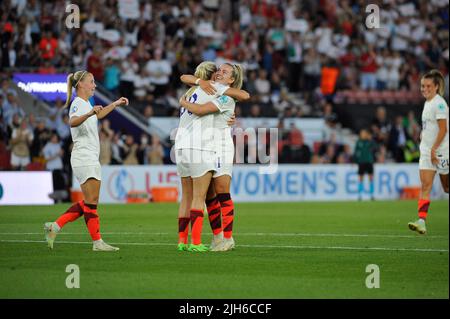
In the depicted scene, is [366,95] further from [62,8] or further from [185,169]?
[185,169]

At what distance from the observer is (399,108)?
3812cm

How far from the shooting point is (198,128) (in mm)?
13844

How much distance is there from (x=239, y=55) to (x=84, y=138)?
22.5 m

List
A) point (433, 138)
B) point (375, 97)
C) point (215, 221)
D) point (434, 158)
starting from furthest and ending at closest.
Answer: point (375, 97) < point (433, 138) < point (434, 158) < point (215, 221)

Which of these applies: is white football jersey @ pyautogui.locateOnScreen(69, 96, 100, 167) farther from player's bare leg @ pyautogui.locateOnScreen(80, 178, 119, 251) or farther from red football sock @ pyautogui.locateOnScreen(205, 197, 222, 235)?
red football sock @ pyautogui.locateOnScreen(205, 197, 222, 235)

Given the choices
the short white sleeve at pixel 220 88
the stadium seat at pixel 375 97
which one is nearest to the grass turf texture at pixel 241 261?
the short white sleeve at pixel 220 88

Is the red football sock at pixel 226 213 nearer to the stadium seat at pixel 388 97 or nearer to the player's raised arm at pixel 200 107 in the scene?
the player's raised arm at pixel 200 107

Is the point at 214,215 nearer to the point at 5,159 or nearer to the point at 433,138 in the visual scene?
the point at 433,138

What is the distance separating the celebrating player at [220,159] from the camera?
45.0 ft

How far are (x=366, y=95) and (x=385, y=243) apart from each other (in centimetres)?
2279

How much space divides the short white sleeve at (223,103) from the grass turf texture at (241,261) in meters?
→ 1.97
